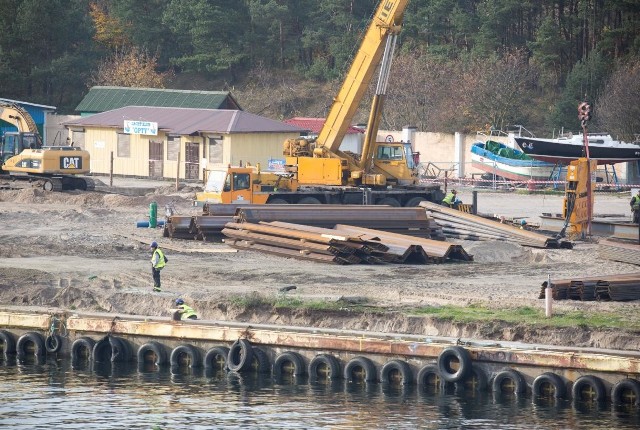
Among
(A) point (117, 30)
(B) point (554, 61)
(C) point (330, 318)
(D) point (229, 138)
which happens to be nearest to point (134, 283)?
(C) point (330, 318)

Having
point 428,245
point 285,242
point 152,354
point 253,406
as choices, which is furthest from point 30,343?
point 428,245

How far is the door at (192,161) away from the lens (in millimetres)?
A: 62031

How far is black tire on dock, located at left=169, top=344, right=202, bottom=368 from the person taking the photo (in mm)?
25795

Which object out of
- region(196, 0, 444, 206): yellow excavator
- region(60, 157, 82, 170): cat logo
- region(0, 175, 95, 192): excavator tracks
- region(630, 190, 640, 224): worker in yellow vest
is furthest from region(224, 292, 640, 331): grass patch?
region(0, 175, 95, 192): excavator tracks

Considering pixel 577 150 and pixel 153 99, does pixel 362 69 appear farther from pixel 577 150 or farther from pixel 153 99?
pixel 153 99

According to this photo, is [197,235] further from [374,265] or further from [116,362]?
[116,362]

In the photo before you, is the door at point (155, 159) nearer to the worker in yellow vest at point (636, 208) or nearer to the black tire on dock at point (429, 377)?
the worker in yellow vest at point (636, 208)

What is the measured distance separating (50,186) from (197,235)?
676 inches

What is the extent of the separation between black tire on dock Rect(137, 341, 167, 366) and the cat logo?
2814 cm

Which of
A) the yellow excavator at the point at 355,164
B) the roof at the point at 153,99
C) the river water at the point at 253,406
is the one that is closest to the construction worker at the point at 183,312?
the river water at the point at 253,406

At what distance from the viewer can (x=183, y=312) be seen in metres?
26.5

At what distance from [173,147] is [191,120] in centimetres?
166

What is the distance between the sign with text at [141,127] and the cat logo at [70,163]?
928 cm

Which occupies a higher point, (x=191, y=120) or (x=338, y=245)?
(x=191, y=120)
